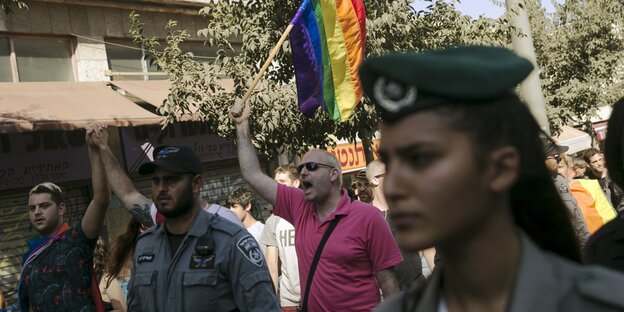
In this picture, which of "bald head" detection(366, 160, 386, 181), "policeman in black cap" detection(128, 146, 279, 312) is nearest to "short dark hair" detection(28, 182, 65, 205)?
"policeman in black cap" detection(128, 146, 279, 312)

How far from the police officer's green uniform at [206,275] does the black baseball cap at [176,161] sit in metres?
0.32

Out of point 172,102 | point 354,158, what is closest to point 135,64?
point 172,102

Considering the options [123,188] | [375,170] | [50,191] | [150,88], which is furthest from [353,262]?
[150,88]

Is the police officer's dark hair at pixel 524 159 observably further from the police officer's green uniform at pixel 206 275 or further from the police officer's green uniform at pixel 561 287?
the police officer's green uniform at pixel 206 275

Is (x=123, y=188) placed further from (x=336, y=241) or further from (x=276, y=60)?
(x=276, y=60)

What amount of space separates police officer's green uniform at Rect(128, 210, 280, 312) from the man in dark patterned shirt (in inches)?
32.3

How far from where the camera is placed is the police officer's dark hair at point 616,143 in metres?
3.08

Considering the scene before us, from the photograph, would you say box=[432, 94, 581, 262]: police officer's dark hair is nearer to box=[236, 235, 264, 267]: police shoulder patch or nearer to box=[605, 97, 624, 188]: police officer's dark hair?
box=[605, 97, 624, 188]: police officer's dark hair

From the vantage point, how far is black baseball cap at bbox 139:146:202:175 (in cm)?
459

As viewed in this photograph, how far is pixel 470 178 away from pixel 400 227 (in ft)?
0.52

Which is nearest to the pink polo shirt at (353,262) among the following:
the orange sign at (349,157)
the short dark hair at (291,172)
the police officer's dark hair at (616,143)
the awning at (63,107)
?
the police officer's dark hair at (616,143)

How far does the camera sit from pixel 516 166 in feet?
5.50

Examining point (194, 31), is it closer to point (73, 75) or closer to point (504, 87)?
point (73, 75)

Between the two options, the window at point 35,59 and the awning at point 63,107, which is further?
the window at point 35,59
